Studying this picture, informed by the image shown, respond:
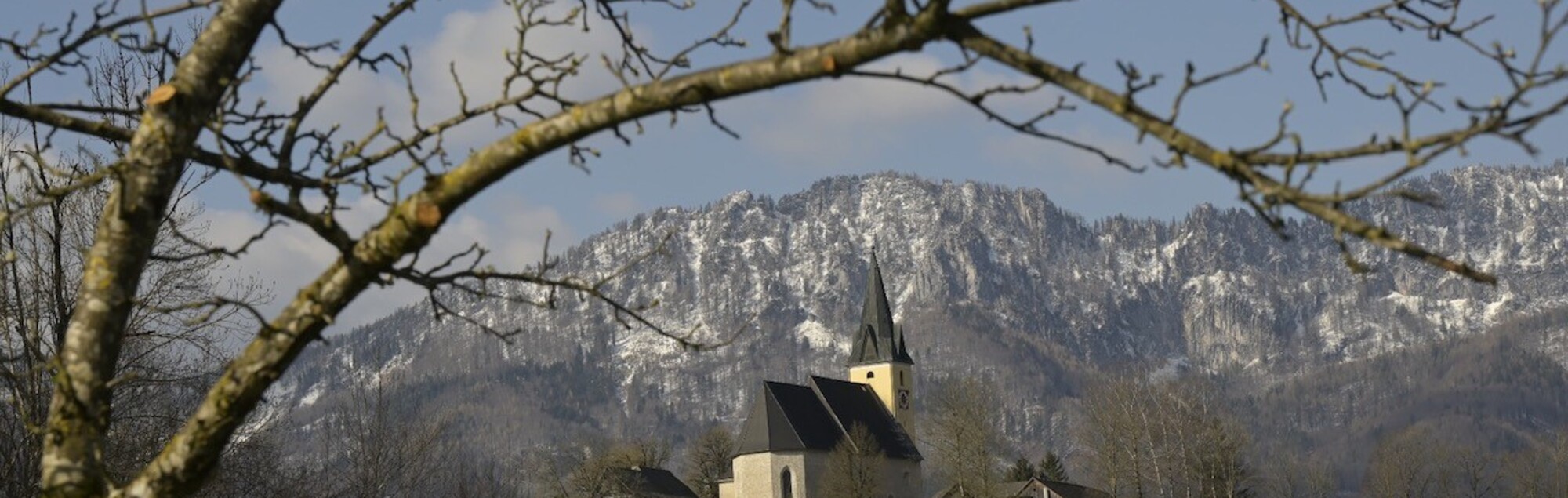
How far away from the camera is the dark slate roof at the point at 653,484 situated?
84.6 meters

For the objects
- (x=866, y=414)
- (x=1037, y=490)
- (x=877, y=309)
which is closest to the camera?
(x=1037, y=490)

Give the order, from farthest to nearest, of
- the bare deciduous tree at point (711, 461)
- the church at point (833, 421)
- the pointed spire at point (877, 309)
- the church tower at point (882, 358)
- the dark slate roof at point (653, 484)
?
1. the pointed spire at point (877, 309)
2. the church tower at point (882, 358)
3. the bare deciduous tree at point (711, 461)
4. the dark slate roof at point (653, 484)
5. the church at point (833, 421)

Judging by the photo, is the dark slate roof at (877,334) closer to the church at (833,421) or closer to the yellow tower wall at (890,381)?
the church at (833,421)

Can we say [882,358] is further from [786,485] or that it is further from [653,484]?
[786,485]

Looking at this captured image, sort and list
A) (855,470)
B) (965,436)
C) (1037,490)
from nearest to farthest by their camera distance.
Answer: (965,436)
(855,470)
(1037,490)

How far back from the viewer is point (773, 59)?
4348 millimetres

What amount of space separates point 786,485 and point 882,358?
53.3 ft

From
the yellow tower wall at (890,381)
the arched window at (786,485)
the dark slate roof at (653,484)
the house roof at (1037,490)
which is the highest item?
the yellow tower wall at (890,381)

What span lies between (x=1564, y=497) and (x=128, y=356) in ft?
315

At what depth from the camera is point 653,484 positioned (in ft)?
303

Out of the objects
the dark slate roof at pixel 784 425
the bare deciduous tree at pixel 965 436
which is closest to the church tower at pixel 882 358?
the dark slate roof at pixel 784 425

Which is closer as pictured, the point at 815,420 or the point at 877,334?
the point at 815,420

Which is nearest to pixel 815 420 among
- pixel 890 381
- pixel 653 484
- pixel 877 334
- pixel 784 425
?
pixel 784 425

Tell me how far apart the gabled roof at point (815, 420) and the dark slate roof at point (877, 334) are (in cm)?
423
